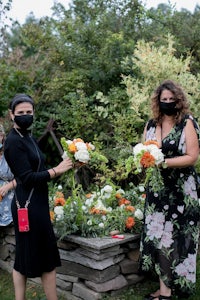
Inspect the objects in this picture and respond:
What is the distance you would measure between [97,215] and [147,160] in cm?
124

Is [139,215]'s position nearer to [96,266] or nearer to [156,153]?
[96,266]

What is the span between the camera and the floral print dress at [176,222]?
11.2 ft

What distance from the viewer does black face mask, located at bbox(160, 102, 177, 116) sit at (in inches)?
134

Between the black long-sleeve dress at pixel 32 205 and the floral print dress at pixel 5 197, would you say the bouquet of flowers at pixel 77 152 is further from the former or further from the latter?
the floral print dress at pixel 5 197

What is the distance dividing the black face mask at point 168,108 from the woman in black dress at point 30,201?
35.6 inches

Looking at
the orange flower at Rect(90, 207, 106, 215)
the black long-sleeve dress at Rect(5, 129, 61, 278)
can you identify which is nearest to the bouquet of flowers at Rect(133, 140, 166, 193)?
the black long-sleeve dress at Rect(5, 129, 61, 278)

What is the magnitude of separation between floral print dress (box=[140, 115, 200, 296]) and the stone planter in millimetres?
375

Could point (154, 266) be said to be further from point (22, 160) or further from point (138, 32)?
point (138, 32)

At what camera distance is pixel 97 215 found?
4.03 metres

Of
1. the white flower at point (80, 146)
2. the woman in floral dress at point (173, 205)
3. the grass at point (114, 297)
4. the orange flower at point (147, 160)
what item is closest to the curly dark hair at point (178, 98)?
the woman in floral dress at point (173, 205)

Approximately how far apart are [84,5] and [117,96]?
239 centimetres

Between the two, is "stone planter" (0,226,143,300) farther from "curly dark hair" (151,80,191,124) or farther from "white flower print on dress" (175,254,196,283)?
"curly dark hair" (151,80,191,124)

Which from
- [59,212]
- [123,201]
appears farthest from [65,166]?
[123,201]

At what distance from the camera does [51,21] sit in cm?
690
